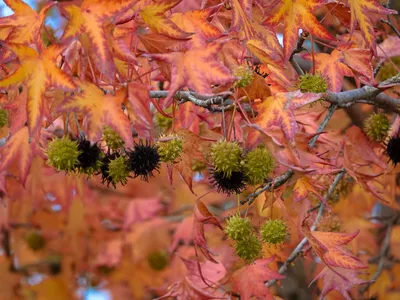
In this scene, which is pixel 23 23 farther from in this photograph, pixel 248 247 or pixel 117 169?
pixel 248 247

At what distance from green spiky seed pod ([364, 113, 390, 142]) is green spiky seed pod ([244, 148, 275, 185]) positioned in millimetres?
812

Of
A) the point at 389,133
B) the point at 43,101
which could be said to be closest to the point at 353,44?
the point at 389,133

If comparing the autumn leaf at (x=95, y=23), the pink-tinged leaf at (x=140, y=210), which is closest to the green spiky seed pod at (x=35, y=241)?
the pink-tinged leaf at (x=140, y=210)

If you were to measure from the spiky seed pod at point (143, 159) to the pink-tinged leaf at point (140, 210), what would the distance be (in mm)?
2383

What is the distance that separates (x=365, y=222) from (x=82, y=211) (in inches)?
67.2

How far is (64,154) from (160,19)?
0.46 meters

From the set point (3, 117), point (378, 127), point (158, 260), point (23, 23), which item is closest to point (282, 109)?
point (23, 23)

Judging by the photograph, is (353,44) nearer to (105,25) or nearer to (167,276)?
(105,25)

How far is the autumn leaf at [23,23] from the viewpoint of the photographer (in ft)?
6.18

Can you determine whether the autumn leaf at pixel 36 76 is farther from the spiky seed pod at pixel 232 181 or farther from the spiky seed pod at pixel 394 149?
the spiky seed pod at pixel 394 149

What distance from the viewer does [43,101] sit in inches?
69.8

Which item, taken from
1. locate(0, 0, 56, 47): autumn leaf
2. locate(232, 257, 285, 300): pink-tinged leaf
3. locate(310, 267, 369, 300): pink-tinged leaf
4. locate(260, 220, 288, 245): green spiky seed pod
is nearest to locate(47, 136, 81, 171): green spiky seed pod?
locate(0, 0, 56, 47): autumn leaf

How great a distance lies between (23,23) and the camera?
190 centimetres

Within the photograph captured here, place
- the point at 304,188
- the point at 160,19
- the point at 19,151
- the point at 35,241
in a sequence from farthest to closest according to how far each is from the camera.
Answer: the point at 35,241
the point at 19,151
the point at 304,188
the point at 160,19
